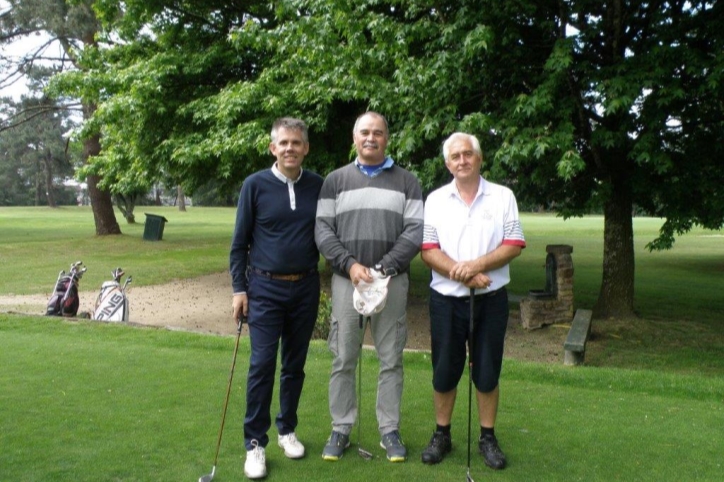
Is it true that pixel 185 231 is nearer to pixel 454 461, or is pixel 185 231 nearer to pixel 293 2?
pixel 293 2

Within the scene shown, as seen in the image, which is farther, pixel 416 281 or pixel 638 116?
pixel 416 281

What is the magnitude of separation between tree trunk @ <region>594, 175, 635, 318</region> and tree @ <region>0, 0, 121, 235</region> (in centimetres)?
1583

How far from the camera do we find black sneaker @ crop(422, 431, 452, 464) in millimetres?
4090

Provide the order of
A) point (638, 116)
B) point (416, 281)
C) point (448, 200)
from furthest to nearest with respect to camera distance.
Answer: point (416, 281) → point (638, 116) → point (448, 200)

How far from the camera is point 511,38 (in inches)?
344

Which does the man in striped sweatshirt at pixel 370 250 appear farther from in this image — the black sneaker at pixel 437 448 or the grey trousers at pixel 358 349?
the black sneaker at pixel 437 448

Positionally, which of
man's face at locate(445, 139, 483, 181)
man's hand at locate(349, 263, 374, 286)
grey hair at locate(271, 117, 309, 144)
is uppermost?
grey hair at locate(271, 117, 309, 144)

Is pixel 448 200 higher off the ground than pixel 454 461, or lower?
Result: higher

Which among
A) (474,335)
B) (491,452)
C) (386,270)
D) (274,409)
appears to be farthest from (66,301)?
(491,452)

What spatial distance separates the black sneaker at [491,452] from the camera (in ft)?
13.3

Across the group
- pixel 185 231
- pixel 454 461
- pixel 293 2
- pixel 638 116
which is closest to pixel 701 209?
pixel 638 116

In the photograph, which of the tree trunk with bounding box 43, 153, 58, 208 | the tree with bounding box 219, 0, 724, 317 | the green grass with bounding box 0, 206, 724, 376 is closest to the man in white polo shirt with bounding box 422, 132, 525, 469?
the tree with bounding box 219, 0, 724, 317

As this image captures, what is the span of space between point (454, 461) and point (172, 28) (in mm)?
12099

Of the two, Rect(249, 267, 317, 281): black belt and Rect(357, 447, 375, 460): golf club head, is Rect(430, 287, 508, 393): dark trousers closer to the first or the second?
Rect(357, 447, 375, 460): golf club head
